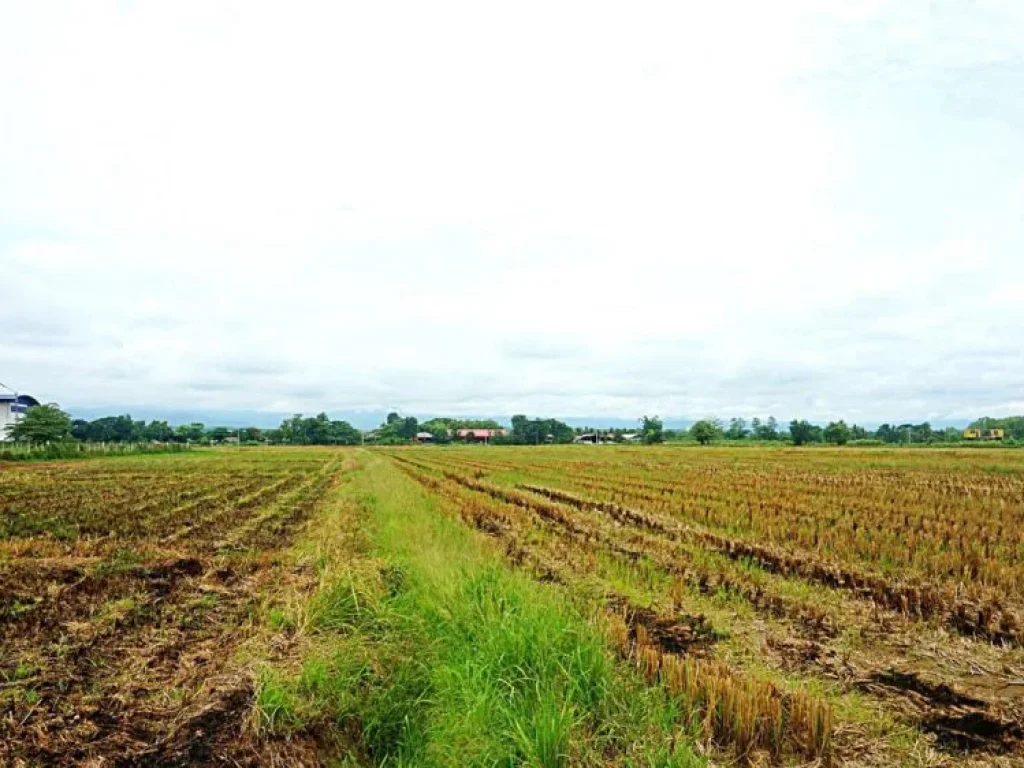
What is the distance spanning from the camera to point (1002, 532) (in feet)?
34.7

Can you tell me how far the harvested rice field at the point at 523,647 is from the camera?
3.76m

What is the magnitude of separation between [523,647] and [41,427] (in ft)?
272

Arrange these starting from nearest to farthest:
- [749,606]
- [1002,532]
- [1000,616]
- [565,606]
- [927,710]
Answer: [927,710] < [565,606] < [1000,616] < [749,606] < [1002,532]

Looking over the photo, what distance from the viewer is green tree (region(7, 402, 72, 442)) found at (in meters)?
67.0

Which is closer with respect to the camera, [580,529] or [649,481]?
[580,529]

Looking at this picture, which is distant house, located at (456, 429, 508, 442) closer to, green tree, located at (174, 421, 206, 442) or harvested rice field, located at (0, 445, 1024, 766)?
green tree, located at (174, 421, 206, 442)

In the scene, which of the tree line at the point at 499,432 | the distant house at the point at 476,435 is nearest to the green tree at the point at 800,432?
the tree line at the point at 499,432

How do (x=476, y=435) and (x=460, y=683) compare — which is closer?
(x=460, y=683)

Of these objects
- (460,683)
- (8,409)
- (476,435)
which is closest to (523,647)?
(460,683)

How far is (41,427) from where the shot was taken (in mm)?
67250

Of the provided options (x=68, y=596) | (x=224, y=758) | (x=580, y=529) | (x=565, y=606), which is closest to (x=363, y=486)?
(x=580, y=529)

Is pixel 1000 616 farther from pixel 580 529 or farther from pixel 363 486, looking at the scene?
pixel 363 486

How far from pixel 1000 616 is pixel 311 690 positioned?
694 cm

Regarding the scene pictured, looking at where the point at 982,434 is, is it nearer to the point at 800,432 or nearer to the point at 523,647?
the point at 800,432
